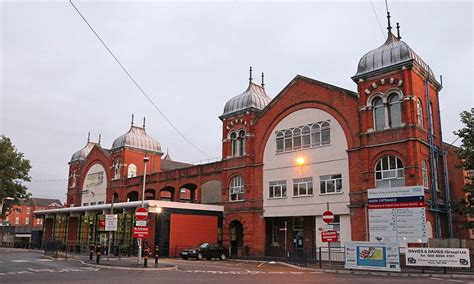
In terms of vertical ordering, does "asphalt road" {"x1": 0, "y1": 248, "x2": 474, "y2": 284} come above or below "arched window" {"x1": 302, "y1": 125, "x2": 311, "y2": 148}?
below

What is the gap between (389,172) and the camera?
2884 centimetres

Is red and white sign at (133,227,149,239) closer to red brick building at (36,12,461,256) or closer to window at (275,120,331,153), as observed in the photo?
red brick building at (36,12,461,256)

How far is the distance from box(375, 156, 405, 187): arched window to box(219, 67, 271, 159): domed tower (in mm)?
11915

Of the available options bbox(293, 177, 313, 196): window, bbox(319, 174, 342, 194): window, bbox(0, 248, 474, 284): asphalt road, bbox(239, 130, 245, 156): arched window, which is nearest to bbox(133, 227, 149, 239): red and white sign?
bbox(0, 248, 474, 284): asphalt road

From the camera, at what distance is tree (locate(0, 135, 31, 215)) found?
56344 millimetres

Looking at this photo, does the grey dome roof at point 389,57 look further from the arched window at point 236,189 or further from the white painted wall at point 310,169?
the arched window at point 236,189

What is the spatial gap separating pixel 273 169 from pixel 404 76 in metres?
12.5

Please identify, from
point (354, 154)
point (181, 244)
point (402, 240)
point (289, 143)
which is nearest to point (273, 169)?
point (289, 143)

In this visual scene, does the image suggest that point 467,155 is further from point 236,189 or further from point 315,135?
point 236,189

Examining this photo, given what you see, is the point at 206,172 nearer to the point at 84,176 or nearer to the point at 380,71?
the point at 380,71

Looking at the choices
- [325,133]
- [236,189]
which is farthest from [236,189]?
[325,133]

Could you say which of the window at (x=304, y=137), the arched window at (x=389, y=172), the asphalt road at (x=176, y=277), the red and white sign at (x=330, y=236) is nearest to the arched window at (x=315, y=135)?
the window at (x=304, y=137)

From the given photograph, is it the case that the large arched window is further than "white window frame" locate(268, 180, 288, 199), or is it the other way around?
the large arched window

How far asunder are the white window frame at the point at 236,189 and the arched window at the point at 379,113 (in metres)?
13.0
